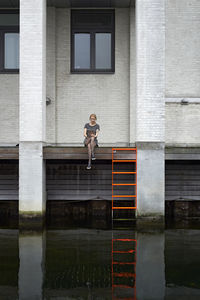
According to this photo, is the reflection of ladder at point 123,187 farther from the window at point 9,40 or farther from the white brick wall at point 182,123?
the window at point 9,40

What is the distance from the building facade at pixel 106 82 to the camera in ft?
28.9

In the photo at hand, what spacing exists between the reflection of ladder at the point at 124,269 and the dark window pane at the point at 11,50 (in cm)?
703

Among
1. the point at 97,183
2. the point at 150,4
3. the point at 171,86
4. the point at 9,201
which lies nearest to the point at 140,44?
the point at 150,4

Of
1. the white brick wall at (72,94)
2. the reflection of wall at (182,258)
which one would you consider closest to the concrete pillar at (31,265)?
the reflection of wall at (182,258)

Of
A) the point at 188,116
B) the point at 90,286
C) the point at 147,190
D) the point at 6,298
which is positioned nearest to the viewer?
the point at 6,298

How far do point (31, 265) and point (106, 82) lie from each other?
689 cm

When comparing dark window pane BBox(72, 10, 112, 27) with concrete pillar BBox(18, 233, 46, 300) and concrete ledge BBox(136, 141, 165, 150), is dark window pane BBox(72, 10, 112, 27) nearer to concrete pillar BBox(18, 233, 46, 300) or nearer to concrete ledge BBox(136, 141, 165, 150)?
concrete ledge BBox(136, 141, 165, 150)

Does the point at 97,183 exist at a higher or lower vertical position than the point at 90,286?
→ higher

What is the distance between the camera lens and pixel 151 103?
8.86m

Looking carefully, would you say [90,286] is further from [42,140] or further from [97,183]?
[97,183]

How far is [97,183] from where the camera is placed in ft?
34.2

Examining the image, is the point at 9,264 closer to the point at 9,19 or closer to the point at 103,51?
the point at 103,51

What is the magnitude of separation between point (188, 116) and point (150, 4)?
3.39 m

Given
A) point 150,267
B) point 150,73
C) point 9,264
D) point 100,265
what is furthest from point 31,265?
point 150,73
